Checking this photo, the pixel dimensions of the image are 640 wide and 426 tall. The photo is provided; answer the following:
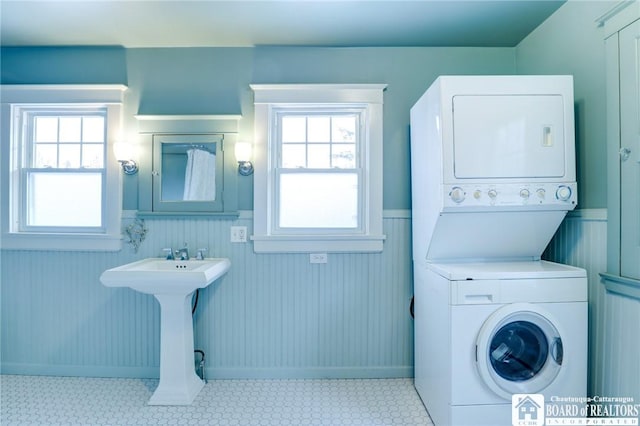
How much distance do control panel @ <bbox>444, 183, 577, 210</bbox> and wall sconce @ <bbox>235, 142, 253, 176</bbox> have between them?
1.38 meters

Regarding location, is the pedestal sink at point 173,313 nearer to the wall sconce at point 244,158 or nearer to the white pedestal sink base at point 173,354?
the white pedestal sink base at point 173,354

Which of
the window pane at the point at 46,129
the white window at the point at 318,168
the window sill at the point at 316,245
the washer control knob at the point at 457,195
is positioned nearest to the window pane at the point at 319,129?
the white window at the point at 318,168

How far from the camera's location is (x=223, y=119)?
92.7 inches

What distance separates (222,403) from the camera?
80.0 inches

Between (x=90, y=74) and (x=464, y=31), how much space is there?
2.74 meters

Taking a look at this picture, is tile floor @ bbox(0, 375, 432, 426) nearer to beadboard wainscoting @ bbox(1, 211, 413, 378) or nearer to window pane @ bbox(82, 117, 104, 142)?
beadboard wainscoting @ bbox(1, 211, 413, 378)

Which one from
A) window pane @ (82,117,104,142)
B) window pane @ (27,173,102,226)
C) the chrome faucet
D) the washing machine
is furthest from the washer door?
window pane @ (82,117,104,142)

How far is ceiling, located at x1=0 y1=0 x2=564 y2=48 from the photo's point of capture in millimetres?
1921

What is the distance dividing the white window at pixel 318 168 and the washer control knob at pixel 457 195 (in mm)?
726

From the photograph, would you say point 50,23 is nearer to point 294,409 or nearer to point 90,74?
point 90,74

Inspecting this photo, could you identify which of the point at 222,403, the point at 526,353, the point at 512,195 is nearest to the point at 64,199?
the point at 222,403

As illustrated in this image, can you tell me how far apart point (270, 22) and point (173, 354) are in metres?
2.24

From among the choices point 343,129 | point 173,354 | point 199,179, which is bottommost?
point 173,354

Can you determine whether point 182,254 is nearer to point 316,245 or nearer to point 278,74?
point 316,245
